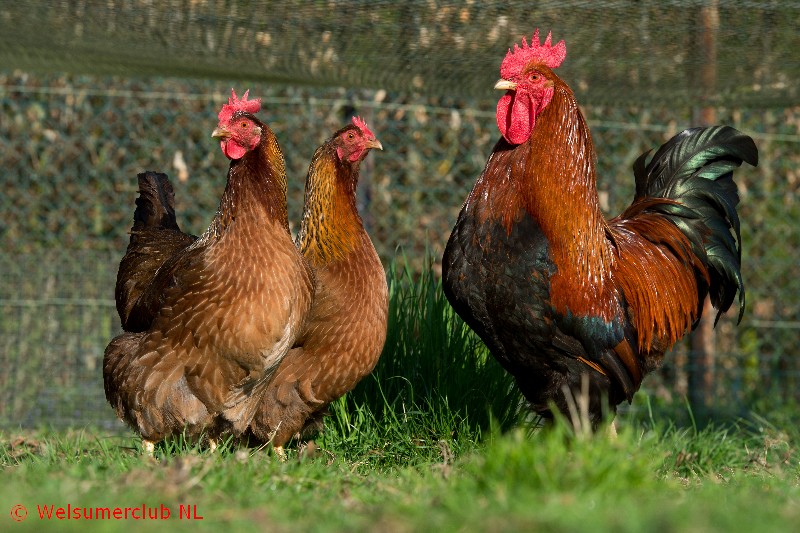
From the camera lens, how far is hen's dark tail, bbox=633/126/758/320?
5289mm

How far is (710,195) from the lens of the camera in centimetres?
536

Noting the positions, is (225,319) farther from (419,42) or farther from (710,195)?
(710,195)

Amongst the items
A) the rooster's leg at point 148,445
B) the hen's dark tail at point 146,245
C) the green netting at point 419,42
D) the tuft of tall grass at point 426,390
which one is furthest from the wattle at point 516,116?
the rooster's leg at point 148,445

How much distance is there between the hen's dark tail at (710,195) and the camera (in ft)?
17.4

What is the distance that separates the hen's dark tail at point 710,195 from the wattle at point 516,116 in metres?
1.17

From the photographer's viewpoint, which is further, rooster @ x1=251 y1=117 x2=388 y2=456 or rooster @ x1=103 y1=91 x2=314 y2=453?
rooster @ x1=251 y1=117 x2=388 y2=456

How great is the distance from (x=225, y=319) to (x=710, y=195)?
9.30ft

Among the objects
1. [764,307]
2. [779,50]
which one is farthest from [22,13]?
[764,307]

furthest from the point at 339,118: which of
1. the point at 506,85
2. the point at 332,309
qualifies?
the point at 506,85

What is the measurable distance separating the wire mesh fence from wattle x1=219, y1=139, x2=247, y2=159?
267 cm

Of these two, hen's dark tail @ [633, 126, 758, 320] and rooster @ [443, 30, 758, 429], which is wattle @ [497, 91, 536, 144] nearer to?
rooster @ [443, 30, 758, 429]

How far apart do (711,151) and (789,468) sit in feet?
5.86

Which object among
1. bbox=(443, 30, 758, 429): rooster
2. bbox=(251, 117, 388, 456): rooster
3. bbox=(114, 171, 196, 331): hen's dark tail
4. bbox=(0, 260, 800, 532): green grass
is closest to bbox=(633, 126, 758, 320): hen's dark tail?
bbox=(443, 30, 758, 429): rooster

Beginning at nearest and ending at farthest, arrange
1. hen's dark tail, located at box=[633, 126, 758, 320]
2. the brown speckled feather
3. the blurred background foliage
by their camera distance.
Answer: the brown speckled feather < hen's dark tail, located at box=[633, 126, 758, 320] < the blurred background foliage
